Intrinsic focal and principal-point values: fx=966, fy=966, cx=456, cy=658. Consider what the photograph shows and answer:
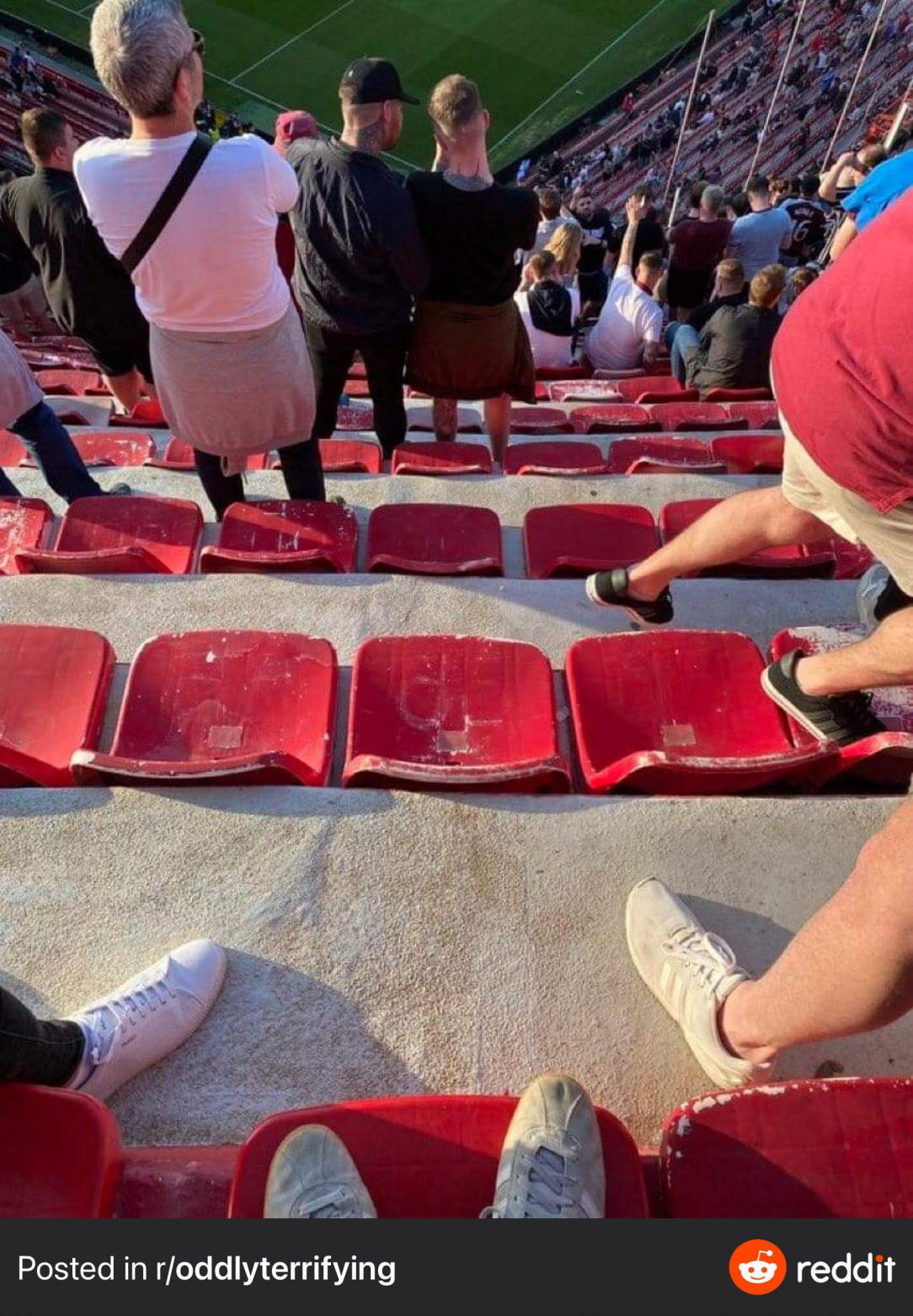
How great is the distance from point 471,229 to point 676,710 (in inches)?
83.7

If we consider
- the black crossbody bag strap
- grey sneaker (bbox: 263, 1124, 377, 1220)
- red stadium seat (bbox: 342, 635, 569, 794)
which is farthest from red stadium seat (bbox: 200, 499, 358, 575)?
grey sneaker (bbox: 263, 1124, 377, 1220)

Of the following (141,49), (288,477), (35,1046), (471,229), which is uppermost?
(141,49)

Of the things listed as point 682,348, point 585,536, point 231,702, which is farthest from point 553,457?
point 231,702

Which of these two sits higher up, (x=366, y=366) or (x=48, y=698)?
(x=366, y=366)

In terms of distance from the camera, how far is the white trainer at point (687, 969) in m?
2.01

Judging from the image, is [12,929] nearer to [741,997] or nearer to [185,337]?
[741,997]

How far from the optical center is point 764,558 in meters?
3.63

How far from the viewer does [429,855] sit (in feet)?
7.88

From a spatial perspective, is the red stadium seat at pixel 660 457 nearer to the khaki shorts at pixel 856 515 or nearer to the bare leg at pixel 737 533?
the bare leg at pixel 737 533

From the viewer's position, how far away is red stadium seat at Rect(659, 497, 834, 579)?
3.58 m

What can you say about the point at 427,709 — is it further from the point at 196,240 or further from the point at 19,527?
the point at 19,527

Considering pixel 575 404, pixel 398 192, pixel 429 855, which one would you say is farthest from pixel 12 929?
pixel 575 404

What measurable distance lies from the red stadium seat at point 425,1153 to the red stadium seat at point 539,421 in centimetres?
476

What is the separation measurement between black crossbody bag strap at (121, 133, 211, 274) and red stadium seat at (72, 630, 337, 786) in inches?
43.9
